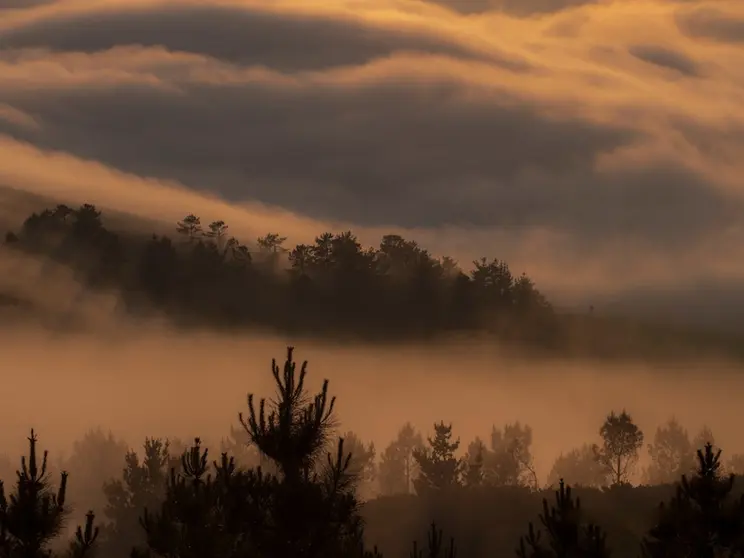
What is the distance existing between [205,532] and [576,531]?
52.5 ft

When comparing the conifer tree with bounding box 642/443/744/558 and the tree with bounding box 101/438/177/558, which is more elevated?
the conifer tree with bounding box 642/443/744/558

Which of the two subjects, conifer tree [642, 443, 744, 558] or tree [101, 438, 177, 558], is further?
tree [101, 438, 177, 558]

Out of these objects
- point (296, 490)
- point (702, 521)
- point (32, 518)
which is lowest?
point (32, 518)

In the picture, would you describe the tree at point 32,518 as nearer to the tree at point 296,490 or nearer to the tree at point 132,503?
the tree at point 296,490

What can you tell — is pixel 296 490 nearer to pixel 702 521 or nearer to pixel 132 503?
pixel 702 521

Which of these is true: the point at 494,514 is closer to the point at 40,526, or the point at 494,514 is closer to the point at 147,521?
the point at 147,521

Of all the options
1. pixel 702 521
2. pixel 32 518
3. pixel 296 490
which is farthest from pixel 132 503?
pixel 296 490

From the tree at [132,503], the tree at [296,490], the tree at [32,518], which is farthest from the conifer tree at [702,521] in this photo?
the tree at [132,503]

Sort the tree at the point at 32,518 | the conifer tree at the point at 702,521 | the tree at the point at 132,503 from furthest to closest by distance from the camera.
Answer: the tree at the point at 132,503 < the conifer tree at the point at 702,521 < the tree at the point at 32,518

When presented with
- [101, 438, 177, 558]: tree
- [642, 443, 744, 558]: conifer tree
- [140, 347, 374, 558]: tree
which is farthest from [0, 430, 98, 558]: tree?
[101, 438, 177, 558]: tree

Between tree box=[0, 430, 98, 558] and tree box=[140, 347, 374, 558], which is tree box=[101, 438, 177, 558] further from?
tree box=[140, 347, 374, 558]

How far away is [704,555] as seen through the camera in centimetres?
5062

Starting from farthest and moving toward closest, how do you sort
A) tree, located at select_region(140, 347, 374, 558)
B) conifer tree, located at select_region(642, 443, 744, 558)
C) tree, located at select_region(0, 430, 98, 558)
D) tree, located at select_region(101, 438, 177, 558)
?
tree, located at select_region(101, 438, 177, 558) → conifer tree, located at select_region(642, 443, 744, 558) → tree, located at select_region(140, 347, 374, 558) → tree, located at select_region(0, 430, 98, 558)

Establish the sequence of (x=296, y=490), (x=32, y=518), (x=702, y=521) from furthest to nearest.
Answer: (x=702, y=521) → (x=296, y=490) → (x=32, y=518)
